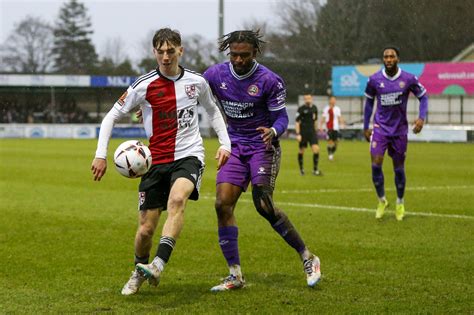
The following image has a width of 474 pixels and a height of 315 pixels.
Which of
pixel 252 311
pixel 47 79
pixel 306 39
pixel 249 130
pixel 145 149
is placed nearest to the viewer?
pixel 252 311

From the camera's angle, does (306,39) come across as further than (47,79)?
No

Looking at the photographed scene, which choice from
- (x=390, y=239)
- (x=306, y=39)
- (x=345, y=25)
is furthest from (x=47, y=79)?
(x=390, y=239)

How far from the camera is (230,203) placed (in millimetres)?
7586

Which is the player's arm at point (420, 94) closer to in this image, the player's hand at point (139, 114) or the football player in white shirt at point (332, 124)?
the player's hand at point (139, 114)

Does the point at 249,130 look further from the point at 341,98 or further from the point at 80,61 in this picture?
the point at 341,98

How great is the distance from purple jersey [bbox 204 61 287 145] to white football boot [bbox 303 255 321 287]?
46.9 inches

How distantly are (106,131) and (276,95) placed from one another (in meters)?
1.60

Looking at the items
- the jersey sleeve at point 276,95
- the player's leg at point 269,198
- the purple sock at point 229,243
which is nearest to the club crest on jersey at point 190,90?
the jersey sleeve at point 276,95

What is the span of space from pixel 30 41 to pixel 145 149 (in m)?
38.5

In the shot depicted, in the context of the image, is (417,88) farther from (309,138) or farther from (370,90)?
(309,138)

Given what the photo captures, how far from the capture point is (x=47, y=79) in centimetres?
3556

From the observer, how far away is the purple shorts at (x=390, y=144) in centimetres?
1263

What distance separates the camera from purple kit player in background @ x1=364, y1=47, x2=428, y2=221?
12492 mm

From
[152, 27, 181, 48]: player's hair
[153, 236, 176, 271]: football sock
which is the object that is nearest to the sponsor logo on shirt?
[152, 27, 181, 48]: player's hair
